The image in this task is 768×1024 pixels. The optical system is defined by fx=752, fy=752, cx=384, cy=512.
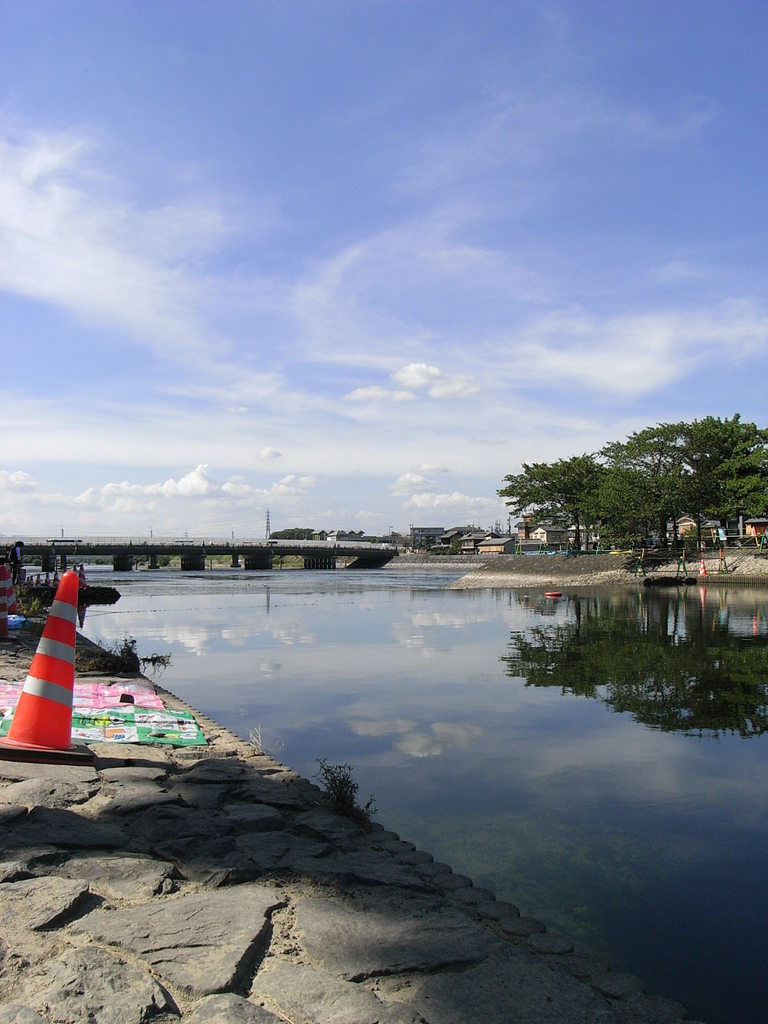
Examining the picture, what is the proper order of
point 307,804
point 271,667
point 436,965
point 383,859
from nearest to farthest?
point 436,965 < point 383,859 < point 307,804 < point 271,667

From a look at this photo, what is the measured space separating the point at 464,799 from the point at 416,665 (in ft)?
27.5

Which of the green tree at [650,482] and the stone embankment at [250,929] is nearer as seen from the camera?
the stone embankment at [250,929]

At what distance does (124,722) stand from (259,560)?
124 metres

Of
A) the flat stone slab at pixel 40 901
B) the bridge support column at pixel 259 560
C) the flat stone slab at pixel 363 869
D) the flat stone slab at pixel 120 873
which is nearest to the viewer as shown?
the flat stone slab at pixel 40 901

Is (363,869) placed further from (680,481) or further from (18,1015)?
(680,481)

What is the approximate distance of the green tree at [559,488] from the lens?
74.4 metres

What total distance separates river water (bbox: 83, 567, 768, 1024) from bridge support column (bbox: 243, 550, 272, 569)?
10462cm

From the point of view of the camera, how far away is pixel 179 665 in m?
15.7

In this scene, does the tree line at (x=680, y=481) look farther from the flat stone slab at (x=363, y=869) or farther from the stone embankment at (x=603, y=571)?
the flat stone slab at (x=363, y=869)

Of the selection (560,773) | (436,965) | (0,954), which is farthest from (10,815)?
(560,773)

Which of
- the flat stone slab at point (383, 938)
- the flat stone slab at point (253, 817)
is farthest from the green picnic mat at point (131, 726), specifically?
the flat stone slab at point (383, 938)

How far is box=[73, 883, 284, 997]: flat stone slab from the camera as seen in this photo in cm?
317

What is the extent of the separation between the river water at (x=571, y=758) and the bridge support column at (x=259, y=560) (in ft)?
343

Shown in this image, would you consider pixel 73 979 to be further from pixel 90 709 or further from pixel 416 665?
pixel 416 665
